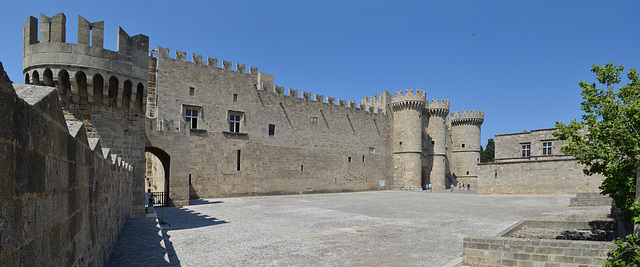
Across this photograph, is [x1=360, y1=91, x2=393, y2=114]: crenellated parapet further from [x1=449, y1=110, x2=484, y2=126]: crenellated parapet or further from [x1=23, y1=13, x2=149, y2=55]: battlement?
[x1=23, y1=13, x2=149, y2=55]: battlement

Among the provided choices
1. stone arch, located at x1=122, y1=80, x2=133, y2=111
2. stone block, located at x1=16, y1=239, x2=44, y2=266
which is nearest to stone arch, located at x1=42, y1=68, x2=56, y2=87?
stone arch, located at x1=122, y1=80, x2=133, y2=111

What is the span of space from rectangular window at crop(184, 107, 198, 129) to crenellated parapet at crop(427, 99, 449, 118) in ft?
79.4

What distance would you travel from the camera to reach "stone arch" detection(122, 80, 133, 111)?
10.3 meters

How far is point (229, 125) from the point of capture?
936 inches

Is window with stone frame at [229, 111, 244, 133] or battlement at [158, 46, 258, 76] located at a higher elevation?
battlement at [158, 46, 258, 76]

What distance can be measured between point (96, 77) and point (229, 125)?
14.3m

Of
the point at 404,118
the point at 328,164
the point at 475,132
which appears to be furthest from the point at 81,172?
the point at 475,132

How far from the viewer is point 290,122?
A: 27.5 metres

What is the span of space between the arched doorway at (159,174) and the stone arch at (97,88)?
7.43 m

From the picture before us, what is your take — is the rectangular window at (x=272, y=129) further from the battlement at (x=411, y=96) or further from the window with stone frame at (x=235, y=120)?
the battlement at (x=411, y=96)

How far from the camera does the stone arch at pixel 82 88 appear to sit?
932cm

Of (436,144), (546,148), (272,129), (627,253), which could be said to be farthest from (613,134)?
(436,144)

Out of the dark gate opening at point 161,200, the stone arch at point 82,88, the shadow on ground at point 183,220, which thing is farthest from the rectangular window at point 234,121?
the stone arch at point 82,88

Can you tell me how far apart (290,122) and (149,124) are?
1200 centimetres
